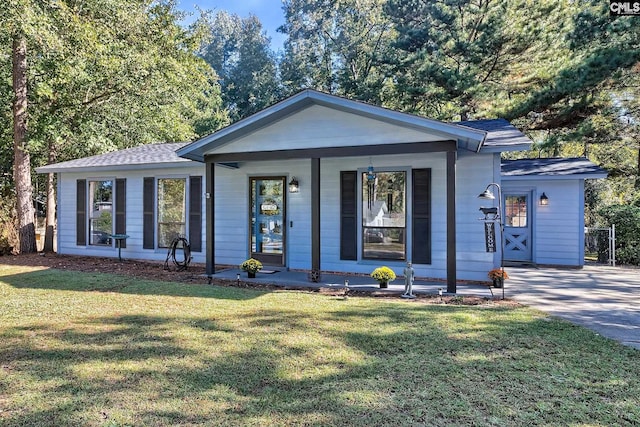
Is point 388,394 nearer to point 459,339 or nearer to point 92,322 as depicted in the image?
point 459,339

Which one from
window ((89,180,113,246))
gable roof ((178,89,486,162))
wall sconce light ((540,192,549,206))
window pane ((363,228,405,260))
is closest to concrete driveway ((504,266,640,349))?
wall sconce light ((540,192,549,206))

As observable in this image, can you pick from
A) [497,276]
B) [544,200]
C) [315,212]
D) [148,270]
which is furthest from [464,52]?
[148,270]

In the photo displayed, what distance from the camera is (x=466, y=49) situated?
14.9m

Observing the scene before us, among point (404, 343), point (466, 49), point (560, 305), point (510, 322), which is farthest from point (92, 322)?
point (466, 49)

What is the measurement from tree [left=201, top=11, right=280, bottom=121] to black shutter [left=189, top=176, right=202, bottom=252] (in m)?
19.7

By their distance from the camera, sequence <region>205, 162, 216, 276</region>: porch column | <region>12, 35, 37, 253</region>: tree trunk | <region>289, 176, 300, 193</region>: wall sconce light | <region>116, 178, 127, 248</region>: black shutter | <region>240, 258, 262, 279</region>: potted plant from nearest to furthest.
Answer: <region>240, 258, 262, 279</region>: potted plant → <region>205, 162, 216, 276</region>: porch column → <region>289, 176, 300, 193</region>: wall sconce light → <region>116, 178, 127, 248</region>: black shutter → <region>12, 35, 37, 253</region>: tree trunk

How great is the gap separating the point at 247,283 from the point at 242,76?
2898 centimetres

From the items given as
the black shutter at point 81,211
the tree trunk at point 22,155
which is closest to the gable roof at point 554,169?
the black shutter at point 81,211

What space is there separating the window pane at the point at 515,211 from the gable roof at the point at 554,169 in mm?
759

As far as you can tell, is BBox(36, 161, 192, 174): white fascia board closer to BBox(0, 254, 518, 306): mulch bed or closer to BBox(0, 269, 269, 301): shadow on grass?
BBox(0, 254, 518, 306): mulch bed

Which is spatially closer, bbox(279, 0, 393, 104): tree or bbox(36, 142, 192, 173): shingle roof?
bbox(36, 142, 192, 173): shingle roof

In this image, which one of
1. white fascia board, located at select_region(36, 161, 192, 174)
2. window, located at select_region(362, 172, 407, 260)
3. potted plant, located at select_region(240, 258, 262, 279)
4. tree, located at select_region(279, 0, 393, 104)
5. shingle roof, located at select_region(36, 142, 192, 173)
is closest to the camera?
potted plant, located at select_region(240, 258, 262, 279)

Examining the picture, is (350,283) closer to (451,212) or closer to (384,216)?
(384,216)

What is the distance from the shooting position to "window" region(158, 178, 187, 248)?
9.48 metres
